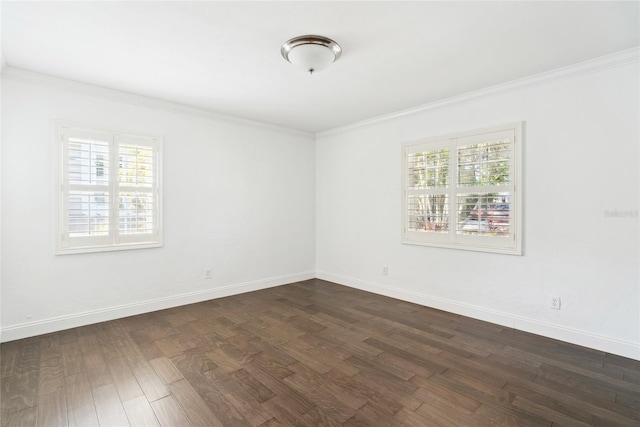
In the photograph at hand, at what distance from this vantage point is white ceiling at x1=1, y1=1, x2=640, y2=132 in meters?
2.13

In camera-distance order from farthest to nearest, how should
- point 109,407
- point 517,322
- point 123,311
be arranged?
1. point 123,311
2. point 517,322
3. point 109,407

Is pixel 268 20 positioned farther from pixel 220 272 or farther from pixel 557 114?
pixel 220 272

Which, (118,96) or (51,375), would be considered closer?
(51,375)

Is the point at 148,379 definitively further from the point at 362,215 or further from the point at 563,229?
the point at 563,229

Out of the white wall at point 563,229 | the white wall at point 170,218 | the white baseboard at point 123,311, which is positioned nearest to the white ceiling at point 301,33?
the white wall at point 563,229

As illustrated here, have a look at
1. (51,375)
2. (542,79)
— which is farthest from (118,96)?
(542,79)

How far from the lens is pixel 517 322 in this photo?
3363mm

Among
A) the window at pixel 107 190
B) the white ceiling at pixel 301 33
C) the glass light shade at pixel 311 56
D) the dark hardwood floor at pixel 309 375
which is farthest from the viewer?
the window at pixel 107 190

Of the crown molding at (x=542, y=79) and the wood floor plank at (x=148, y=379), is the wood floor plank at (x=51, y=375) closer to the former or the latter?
the wood floor plank at (x=148, y=379)

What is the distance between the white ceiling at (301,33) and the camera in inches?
83.9

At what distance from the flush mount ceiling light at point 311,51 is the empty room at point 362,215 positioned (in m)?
0.02

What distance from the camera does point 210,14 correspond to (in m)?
2.18

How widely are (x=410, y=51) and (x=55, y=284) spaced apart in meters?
4.24

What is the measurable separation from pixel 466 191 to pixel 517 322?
1.55 m
